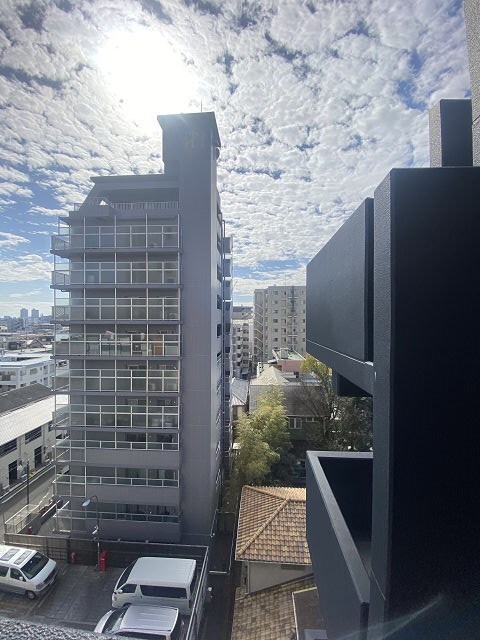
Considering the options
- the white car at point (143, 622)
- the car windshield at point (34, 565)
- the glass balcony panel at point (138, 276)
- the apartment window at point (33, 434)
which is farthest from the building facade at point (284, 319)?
the white car at point (143, 622)

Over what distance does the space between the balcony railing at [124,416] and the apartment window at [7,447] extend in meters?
6.16

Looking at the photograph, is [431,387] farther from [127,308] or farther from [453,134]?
[127,308]

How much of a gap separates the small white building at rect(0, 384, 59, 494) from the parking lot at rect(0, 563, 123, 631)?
5800 millimetres

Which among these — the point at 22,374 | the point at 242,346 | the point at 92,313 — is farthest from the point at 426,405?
the point at 242,346

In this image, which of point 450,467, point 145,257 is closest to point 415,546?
point 450,467

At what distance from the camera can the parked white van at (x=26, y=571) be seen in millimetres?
8250

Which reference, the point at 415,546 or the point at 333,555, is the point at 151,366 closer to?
the point at 333,555

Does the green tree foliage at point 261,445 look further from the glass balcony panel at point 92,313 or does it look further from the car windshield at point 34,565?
the glass balcony panel at point 92,313

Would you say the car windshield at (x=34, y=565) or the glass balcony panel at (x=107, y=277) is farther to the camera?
the glass balcony panel at (x=107, y=277)

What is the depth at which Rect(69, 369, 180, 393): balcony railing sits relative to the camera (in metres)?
10.2

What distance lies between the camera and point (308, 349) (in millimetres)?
3539

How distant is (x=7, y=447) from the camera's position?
14.5 metres

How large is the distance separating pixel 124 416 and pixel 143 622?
504 centimetres

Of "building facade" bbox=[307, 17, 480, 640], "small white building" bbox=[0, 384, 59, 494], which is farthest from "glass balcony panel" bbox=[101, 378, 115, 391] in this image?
"building facade" bbox=[307, 17, 480, 640]
